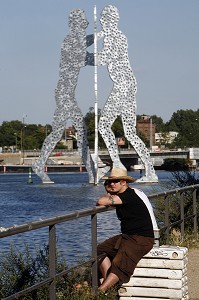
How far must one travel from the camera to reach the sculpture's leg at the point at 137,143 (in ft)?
188

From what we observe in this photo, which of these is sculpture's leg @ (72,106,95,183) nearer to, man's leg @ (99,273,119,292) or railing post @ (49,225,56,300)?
man's leg @ (99,273,119,292)

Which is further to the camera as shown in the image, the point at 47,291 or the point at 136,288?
the point at 136,288

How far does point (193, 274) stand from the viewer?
9.84 metres

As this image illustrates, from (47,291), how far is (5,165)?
129262mm

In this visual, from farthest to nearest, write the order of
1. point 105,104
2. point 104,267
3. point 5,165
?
1. point 5,165
2. point 105,104
3. point 104,267

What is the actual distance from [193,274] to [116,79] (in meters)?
47.0

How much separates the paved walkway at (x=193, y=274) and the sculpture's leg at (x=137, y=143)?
45634 mm

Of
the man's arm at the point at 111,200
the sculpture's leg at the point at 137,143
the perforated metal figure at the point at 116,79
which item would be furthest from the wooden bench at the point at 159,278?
the sculpture's leg at the point at 137,143

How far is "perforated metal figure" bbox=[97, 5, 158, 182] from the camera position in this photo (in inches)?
2224

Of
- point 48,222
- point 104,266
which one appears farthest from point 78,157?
point 48,222

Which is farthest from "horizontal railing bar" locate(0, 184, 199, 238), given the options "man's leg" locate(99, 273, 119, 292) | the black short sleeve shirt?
"man's leg" locate(99, 273, 119, 292)

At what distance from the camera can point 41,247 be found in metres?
7.45

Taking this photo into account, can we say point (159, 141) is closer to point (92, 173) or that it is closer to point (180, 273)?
point (92, 173)

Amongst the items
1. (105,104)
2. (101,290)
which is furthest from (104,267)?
(105,104)
